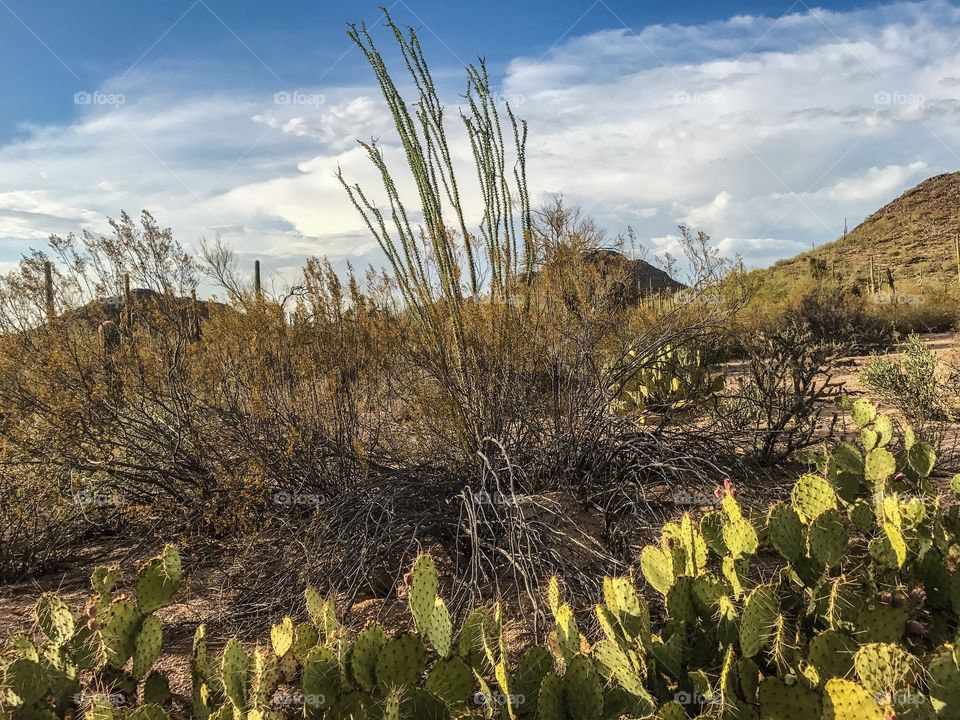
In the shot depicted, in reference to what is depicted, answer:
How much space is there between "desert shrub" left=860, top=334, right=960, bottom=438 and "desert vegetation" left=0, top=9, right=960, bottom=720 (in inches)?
2.1

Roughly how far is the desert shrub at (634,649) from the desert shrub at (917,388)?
3766mm

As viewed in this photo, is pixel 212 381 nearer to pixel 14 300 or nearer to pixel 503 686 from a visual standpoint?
pixel 14 300

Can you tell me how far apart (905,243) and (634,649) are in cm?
3730

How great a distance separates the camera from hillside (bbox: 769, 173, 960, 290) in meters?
28.9

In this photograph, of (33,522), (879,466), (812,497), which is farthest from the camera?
(33,522)

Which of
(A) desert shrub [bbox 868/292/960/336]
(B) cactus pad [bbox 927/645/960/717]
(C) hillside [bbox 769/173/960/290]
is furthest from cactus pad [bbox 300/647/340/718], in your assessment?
(C) hillside [bbox 769/173/960/290]

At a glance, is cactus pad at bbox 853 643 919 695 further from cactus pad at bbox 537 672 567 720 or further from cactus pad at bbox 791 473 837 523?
cactus pad at bbox 791 473 837 523

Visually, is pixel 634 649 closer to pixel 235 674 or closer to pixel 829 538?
pixel 829 538

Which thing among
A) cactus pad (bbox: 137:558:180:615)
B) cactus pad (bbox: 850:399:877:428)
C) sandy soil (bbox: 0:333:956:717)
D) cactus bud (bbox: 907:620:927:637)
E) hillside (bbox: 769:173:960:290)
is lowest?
cactus bud (bbox: 907:620:927:637)

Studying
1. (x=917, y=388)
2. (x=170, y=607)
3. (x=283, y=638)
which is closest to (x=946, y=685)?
(x=283, y=638)

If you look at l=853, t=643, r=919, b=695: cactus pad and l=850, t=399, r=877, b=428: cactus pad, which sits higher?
l=850, t=399, r=877, b=428: cactus pad

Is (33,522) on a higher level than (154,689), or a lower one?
higher

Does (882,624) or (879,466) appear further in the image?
(879,466)

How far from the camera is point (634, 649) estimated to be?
228 cm
